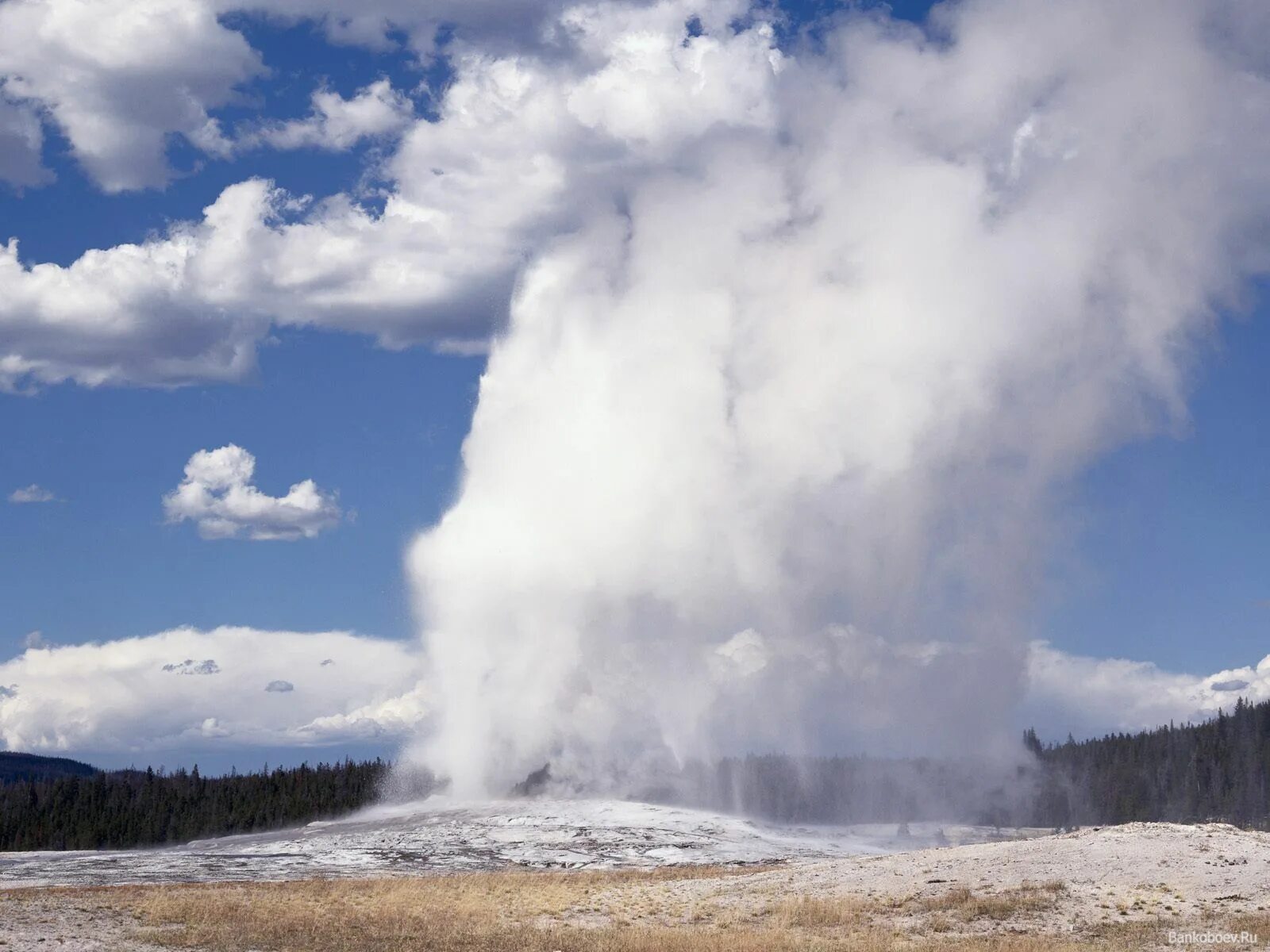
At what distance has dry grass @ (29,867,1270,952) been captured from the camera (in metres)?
36.7

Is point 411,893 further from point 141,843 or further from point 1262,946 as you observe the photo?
point 141,843

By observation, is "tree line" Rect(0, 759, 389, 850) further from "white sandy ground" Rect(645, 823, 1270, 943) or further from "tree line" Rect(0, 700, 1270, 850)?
"white sandy ground" Rect(645, 823, 1270, 943)

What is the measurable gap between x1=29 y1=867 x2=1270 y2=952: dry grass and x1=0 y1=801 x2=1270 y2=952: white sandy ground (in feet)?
1.61

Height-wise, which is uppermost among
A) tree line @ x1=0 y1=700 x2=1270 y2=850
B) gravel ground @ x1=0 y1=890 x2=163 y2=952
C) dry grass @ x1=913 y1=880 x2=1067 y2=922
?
tree line @ x1=0 y1=700 x2=1270 y2=850

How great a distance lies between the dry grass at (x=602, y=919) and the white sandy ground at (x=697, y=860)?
49 centimetres

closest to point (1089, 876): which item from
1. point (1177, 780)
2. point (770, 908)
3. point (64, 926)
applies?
point (770, 908)

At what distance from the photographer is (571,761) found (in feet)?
390

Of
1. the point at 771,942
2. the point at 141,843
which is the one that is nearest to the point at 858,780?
the point at 141,843

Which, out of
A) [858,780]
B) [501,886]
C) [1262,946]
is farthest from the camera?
[858,780]

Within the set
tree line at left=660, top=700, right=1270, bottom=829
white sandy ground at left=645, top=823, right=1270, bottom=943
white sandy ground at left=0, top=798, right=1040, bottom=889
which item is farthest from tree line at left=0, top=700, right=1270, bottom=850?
white sandy ground at left=645, top=823, right=1270, bottom=943

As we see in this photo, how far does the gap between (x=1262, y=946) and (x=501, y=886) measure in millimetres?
29040

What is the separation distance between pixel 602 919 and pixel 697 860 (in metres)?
30.9

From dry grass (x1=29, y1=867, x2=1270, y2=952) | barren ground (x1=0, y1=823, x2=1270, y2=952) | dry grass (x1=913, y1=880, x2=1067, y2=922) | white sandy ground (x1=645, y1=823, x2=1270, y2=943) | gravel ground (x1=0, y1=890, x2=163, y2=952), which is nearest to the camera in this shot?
gravel ground (x1=0, y1=890, x2=163, y2=952)

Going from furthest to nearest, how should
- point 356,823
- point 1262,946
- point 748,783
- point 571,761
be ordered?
point 748,783 < point 571,761 < point 356,823 < point 1262,946
